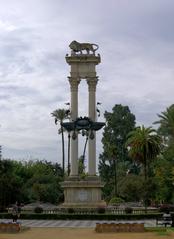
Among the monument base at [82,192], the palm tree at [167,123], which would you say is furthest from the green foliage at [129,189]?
the monument base at [82,192]

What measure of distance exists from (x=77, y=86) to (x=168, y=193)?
73.6ft

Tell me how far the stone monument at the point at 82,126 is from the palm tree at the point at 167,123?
50.6 feet

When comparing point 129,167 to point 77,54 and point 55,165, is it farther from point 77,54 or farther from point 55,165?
point 77,54

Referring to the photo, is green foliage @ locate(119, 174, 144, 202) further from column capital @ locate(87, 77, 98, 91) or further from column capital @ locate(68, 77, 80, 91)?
column capital @ locate(68, 77, 80, 91)

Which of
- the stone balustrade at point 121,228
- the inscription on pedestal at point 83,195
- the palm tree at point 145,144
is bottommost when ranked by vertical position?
the stone balustrade at point 121,228

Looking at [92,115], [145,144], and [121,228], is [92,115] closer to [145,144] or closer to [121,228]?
[145,144]

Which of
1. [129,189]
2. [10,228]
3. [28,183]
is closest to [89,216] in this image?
[10,228]

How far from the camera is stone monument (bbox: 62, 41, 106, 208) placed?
58.6 metres

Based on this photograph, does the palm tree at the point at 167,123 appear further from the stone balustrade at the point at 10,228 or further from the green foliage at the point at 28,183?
the stone balustrade at the point at 10,228

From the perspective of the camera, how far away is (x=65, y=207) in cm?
5738

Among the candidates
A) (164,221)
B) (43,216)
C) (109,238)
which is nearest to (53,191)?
(43,216)

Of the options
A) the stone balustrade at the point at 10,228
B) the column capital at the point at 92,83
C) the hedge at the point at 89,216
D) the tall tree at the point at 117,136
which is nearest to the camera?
the stone balustrade at the point at 10,228

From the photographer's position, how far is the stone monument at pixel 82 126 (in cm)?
5856

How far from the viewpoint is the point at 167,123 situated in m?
76.6
